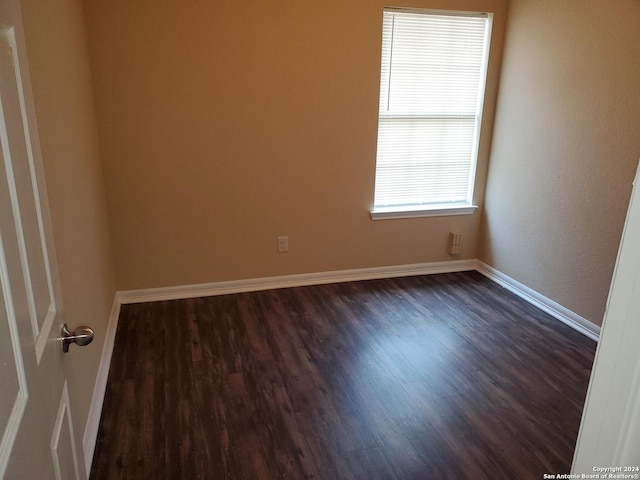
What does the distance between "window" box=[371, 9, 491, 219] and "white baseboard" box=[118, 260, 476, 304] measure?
0.50 meters

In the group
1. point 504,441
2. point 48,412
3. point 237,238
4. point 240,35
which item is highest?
point 240,35

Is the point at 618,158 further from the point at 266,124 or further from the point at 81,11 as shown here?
the point at 81,11

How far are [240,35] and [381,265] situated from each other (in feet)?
7.03

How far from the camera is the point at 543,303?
11.3 feet

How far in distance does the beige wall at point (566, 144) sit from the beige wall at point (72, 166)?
2979 mm

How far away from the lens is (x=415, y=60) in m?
3.62

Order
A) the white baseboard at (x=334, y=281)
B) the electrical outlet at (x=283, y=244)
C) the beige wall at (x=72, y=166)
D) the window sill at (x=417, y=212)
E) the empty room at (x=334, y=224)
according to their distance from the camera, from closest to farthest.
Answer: the beige wall at (x=72, y=166), the empty room at (x=334, y=224), the white baseboard at (x=334, y=281), the electrical outlet at (x=283, y=244), the window sill at (x=417, y=212)

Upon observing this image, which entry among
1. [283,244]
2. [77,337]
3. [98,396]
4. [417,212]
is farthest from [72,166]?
[417,212]

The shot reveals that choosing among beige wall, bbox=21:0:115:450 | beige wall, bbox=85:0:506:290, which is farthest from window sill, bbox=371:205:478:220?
beige wall, bbox=21:0:115:450

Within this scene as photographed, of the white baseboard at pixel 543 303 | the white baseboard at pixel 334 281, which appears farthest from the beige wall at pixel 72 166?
the white baseboard at pixel 543 303

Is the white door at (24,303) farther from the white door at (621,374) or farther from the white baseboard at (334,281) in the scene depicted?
the white baseboard at (334,281)

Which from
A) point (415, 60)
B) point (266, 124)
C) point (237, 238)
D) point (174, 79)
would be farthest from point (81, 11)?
point (415, 60)

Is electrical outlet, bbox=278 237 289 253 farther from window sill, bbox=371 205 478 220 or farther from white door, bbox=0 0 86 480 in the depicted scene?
white door, bbox=0 0 86 480

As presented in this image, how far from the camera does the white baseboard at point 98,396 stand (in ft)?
6.23
